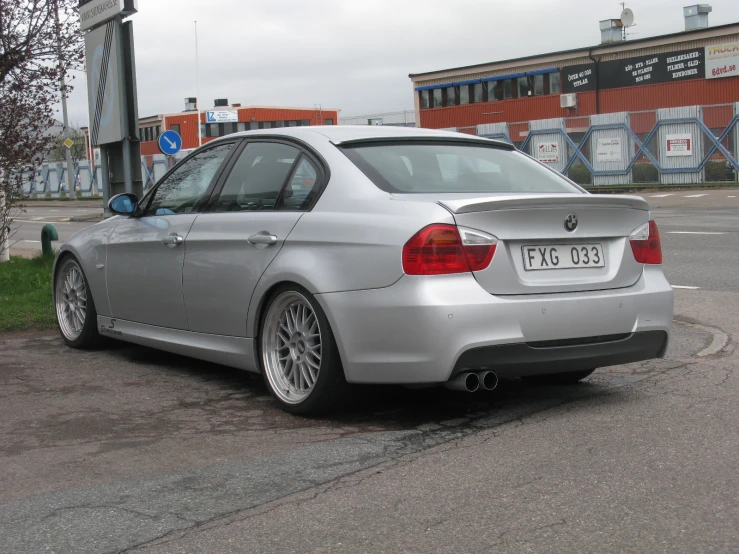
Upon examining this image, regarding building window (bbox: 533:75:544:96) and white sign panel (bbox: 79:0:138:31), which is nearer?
white sign panel (bbox: 79:0:138:31)

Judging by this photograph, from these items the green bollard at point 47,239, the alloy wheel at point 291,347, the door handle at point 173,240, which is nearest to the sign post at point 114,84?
the green bollard at point 47,239

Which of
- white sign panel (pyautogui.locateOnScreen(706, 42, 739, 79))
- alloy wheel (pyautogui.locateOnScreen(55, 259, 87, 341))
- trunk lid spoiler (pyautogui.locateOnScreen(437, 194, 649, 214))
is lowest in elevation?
alloy wheel (pyautogui.locateOnScreen(55, 259, 87, 341))

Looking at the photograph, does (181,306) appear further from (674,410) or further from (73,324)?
(674,410)

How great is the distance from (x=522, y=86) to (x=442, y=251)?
51177mm

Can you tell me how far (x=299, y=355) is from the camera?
5.29 m

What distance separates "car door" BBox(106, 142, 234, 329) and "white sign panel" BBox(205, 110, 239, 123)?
257 feet

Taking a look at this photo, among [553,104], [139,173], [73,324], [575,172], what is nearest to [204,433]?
[73,324]

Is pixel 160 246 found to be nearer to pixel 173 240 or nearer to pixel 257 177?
pixel 173 240

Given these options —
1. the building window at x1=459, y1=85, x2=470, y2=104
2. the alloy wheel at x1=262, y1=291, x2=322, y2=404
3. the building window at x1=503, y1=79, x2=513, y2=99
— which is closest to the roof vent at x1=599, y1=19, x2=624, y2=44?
the building window at x1=503, y1=79, x2=513, y2=99

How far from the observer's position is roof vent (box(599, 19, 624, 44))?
5634 centimetres

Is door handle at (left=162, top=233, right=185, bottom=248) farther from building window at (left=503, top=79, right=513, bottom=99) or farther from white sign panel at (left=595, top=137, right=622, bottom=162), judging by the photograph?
building window at (left=503, top=79, right=513, bottom=99)

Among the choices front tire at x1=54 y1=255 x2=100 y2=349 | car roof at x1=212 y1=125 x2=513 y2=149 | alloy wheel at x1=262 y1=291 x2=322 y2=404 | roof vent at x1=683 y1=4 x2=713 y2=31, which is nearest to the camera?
alloy wheel at x1=262 y1=291 x2=322 y2=404

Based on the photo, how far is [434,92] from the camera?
59.5 meters

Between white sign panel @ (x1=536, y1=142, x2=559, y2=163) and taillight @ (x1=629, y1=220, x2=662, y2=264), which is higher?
white sign panel @ (x1=536, y1=142, x2=559, y2=163)
